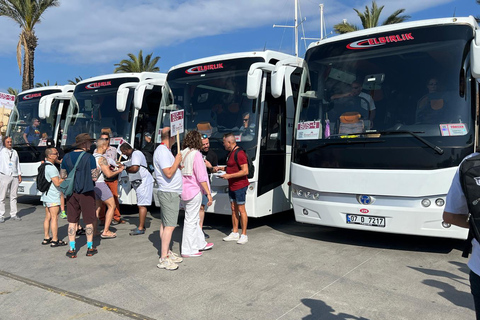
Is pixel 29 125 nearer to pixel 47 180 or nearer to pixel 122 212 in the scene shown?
pixel 122 212

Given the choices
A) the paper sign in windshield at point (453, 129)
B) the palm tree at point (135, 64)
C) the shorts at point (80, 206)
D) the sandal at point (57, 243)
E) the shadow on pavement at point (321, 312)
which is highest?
the palm tree at point (135, 64)

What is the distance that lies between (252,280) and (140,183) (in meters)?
3.68

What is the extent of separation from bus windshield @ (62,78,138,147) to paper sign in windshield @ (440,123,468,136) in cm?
692

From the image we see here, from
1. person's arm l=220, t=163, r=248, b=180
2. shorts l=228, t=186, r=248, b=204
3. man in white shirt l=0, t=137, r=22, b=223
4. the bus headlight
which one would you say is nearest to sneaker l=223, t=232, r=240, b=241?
shorts l=228, t=186, r=248, b=204

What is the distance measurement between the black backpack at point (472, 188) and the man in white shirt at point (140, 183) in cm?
653

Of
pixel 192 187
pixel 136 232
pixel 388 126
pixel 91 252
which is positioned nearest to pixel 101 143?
pixel 136 232

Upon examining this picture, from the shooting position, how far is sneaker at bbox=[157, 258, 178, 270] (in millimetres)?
5836

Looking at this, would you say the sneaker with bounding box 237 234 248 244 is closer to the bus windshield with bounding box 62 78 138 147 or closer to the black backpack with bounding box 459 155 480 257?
the bus windshield with bounding box 62 78 138 147

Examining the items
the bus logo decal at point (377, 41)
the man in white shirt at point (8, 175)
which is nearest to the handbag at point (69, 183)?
the man in white shirt at point (8, 175)

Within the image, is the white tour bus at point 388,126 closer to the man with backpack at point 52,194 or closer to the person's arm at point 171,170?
the person's arm at point 171,170

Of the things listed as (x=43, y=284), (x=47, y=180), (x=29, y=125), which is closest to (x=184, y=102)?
(x=47, y=180)

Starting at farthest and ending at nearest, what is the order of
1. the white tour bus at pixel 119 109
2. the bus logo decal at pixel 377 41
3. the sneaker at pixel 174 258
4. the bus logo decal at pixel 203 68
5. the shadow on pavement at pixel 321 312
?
the white tour bus at pixel 119 109
the bus logo decal at pixel 203 68
the bus logo decal at pixel 377 41
the sneaker at pixel 174 258
the shadow on pavement at pixel 321 312

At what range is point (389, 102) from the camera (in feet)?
20.9

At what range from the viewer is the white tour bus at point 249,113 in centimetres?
768
